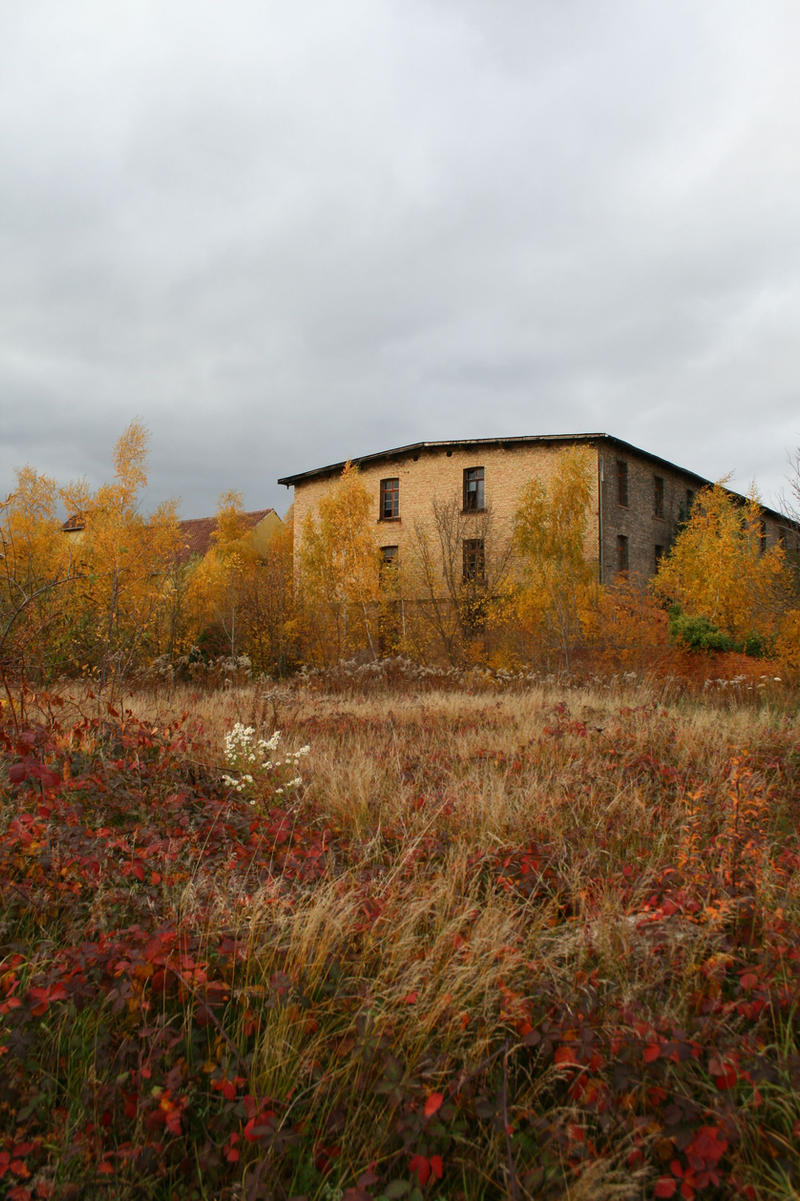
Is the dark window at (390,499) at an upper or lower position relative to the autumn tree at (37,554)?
upper

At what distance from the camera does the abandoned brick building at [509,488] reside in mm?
30266

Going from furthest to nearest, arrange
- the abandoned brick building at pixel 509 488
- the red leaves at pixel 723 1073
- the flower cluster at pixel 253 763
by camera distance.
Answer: the abandoned brick building at pixel 509 488, the flower cluster at pixel 253 763, the red leaves at pixel 723 1073

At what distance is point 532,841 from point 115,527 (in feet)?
60.7

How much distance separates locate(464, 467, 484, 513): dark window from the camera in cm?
3209

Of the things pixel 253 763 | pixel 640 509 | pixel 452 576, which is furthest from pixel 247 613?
pixel 640 509

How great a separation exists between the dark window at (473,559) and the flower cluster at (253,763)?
23.6m

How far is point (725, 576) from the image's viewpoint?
81.4 ft

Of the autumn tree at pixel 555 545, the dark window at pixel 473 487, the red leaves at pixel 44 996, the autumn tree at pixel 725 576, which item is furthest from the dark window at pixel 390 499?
the red leaves at pixel 44 996

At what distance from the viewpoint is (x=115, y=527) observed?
2033cm

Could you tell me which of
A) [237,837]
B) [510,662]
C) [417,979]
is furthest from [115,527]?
[417,979]

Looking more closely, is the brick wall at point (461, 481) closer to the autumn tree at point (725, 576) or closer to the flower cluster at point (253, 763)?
the autumn tree at point (725, 576)

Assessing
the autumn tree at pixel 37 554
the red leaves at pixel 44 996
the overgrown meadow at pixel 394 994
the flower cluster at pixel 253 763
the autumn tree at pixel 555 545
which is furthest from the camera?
the autumn tree at pixel 555 545

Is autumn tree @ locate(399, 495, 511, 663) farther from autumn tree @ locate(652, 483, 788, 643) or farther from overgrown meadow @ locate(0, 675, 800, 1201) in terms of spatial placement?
overgrown meadow @ locate(0, 675, 800, 1201)

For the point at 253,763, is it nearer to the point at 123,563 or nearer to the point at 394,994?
the point at 394,994
